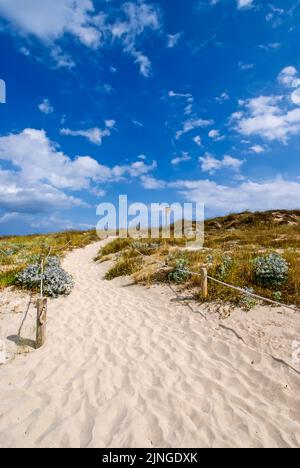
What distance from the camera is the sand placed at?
446 centimetres

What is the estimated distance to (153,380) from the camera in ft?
19.0

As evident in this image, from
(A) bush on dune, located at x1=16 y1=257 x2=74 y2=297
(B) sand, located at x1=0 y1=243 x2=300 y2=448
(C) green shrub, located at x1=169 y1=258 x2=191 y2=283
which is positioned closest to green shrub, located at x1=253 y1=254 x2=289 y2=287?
(B) sand, located at x1=0 y1=243 x2=300 y2=448

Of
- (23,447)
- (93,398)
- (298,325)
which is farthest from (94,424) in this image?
(298,325)

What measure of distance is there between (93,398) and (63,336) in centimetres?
282

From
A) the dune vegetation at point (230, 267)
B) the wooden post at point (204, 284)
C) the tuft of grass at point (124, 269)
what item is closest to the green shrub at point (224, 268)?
the dune vegetation at point (230, 267)

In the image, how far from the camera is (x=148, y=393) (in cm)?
538

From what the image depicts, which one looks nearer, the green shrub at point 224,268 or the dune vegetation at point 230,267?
the dune vegetation at point 230,267

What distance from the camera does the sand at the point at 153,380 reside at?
4.46 meters

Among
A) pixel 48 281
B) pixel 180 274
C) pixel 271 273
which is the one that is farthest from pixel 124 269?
pixel 271 273

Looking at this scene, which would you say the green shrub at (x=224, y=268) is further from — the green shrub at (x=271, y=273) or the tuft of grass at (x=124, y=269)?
the tuft of grass at (x=124, y=269)
